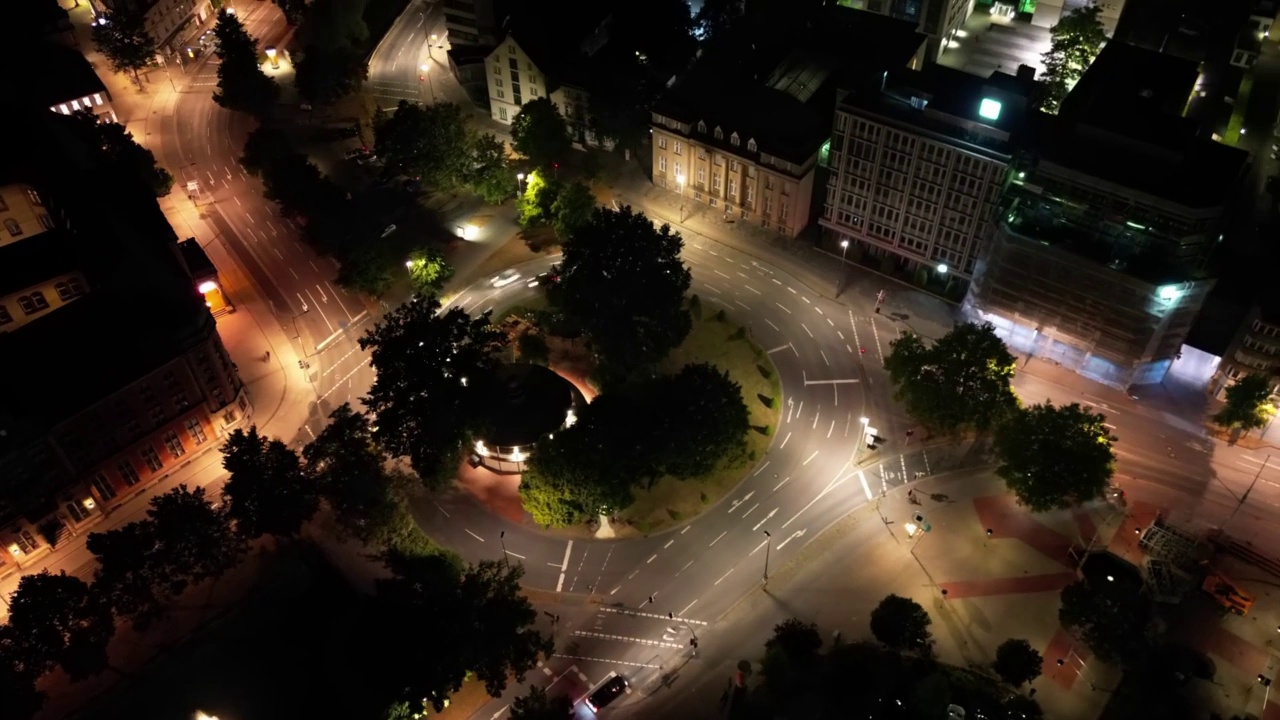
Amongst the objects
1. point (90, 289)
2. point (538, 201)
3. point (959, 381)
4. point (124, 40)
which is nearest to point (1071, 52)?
point (959, 381)

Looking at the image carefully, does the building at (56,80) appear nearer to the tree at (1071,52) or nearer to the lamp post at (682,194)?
the lamp post at (682,194)

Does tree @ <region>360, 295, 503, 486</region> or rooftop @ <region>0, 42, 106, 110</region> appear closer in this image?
tree @ <region>360, 295, 503, 486</region>

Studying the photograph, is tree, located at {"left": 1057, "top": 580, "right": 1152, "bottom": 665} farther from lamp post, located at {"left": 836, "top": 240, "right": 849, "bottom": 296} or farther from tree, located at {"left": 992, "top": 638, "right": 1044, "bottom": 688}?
lamp post, located at {"left": 836, "top": 240, "right": 849, "bottom": 296}

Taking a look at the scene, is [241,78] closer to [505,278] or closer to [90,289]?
[90,289]

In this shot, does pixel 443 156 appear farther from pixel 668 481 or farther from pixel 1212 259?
pixel 1212 259

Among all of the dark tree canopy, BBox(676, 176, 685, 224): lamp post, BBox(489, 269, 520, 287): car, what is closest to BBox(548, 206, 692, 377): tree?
BBox(489, 269, 520, 287): car

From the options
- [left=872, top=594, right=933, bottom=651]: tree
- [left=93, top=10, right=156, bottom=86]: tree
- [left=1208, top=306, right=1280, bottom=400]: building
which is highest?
[left=93, top=10, right=156, bottom=86]: tree
